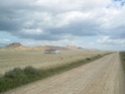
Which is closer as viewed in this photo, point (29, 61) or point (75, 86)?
point (75, 86)

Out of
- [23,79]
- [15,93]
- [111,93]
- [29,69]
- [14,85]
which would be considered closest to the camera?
[15,93]

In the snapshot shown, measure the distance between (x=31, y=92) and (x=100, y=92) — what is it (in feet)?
13.2

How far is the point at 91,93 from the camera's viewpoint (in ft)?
46.1

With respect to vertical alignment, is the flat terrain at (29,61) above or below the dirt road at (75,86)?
above

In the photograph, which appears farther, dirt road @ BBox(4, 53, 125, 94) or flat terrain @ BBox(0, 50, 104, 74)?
flat terrain @ BBox(0, 50, 104, 74)

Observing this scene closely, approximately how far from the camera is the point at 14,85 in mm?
16562

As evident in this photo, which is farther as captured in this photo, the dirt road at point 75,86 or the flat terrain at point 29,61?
the flat terrain at point 29,61

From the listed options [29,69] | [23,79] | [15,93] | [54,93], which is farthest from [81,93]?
[29,69]

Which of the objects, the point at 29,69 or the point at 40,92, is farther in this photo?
the point at 29,69

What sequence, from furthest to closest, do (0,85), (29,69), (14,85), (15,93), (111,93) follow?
(29,69) → (14,85) → (0,85) → (111,93) → (15,93)

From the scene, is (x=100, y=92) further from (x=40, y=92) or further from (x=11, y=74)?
(x=11, y=74)

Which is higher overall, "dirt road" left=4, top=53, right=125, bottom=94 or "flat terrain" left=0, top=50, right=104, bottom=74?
"flat terrain" left=0, top=50, right=104, bottom=74

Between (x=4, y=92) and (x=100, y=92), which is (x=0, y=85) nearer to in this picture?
(x=4, y=92)

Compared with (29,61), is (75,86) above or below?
below
